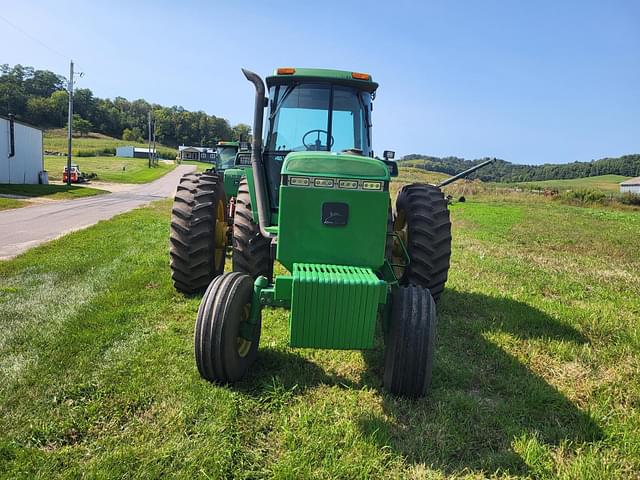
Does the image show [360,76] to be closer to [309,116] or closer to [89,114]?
[309,116]

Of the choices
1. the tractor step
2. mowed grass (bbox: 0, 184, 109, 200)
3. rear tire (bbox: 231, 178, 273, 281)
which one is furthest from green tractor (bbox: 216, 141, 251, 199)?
mowed grass (bbox: 0, 184, 109, 200)

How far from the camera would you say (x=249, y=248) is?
4.91m

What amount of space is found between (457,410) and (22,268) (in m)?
7.04

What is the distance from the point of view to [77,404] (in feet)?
11.2

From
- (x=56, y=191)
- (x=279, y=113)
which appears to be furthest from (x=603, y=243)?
(x=56, y=191)

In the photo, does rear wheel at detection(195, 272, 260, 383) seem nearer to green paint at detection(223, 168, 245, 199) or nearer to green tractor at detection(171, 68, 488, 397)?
green tractor at detection(171, 68, 488, 397)

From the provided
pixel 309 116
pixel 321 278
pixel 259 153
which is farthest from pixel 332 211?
pixel 309 116

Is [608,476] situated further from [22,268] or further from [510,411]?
[22,268]

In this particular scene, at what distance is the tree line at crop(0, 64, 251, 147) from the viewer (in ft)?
304

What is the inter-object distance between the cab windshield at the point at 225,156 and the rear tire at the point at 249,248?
1083 cm

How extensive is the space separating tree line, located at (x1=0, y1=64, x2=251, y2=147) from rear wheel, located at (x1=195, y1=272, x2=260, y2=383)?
85.2 meters

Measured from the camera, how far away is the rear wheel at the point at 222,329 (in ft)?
11.8

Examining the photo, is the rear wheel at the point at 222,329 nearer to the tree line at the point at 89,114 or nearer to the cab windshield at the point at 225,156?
the cab windshield at the point at 225,156

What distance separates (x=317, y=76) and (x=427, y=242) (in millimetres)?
2141
